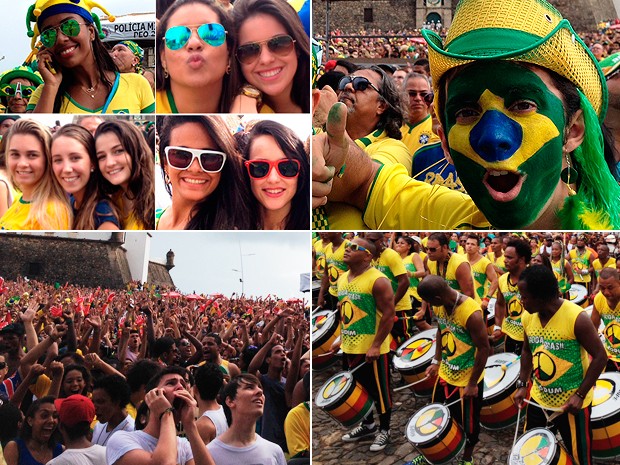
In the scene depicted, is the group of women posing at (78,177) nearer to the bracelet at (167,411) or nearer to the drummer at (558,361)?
the bracelet at (167,411)

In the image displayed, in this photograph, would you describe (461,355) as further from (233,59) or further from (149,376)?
(233,59)

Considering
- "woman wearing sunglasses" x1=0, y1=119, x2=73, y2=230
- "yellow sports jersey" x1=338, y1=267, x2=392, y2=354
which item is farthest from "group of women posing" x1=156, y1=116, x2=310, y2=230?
"woman wearing sunglasses" x1=0, y1=119, x2=73, y2=230

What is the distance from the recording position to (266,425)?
4.38 meters

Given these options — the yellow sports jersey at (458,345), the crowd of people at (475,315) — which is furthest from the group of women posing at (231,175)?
the yellow sports jersey at (458,345)

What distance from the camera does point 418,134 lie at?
5.68 meters

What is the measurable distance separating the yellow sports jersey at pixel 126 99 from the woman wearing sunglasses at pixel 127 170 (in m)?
0.11

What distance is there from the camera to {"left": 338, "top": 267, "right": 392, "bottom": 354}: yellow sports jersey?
4.57 m

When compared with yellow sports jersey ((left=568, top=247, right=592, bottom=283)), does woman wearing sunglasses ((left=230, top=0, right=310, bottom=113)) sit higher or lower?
higher

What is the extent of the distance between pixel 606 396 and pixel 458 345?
81 cm

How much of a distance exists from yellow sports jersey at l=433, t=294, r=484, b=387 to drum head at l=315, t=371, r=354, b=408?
1.73ft

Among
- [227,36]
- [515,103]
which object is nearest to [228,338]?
[227,36]

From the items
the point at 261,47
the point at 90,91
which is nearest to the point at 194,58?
the point at 261,47

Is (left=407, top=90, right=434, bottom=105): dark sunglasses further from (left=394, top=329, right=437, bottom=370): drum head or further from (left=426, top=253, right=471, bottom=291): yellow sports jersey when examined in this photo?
(left=394, top=329, right=437, bottom=370): drum head

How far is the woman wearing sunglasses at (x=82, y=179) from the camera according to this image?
4.40 m
